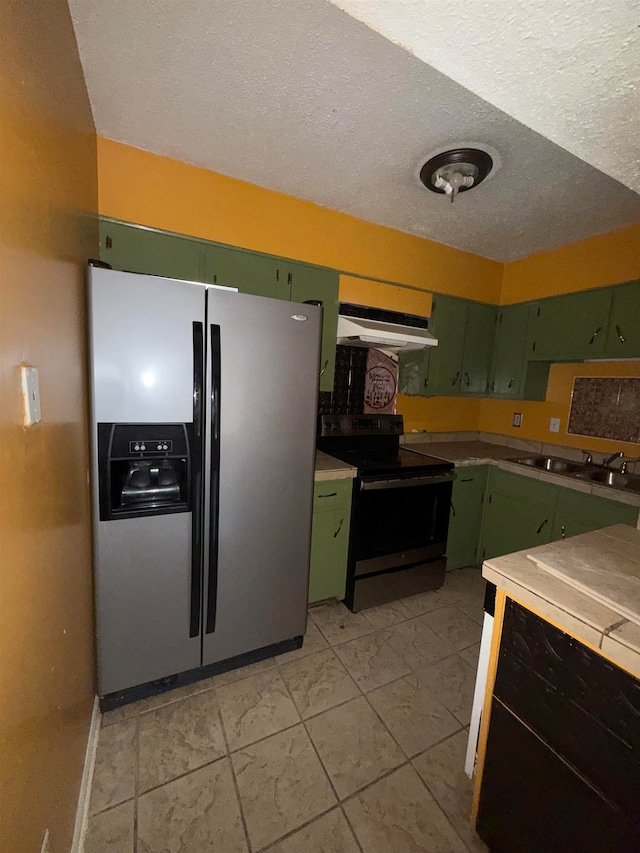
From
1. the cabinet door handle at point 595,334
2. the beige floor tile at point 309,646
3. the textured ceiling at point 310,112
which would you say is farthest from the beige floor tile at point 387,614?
the textured ceiling at point 310,112

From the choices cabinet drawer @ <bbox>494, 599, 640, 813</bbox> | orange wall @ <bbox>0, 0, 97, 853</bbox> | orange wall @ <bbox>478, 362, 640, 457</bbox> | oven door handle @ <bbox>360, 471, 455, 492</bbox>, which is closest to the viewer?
orange wall @ <bbox>0, 0, 97, 853</bbox>

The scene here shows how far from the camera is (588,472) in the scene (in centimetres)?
253

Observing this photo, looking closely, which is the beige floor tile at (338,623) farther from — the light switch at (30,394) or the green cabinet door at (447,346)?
the light switch at (30,394)

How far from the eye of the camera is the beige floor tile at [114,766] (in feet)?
4.01

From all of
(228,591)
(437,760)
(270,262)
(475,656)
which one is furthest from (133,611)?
(270,262)

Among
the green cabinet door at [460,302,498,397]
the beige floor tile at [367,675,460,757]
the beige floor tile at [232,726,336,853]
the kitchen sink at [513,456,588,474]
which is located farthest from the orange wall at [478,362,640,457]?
the beige floor tile at [232,726,336,853]

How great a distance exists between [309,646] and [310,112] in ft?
8.55

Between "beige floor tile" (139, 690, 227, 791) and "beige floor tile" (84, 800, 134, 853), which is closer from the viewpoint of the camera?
"beige floor tile" (84, 800, 134, 853)

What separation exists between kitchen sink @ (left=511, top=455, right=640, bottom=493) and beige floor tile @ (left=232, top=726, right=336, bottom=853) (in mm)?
2087

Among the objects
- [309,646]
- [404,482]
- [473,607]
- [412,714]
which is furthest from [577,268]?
[309,646]

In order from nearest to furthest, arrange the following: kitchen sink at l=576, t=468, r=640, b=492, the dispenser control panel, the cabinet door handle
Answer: the dispenser control panel < kitchen sink at l=576, t=468, r=640, b=492 < the cabinet door handle

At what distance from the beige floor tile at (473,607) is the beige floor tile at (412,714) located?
2.36 ft

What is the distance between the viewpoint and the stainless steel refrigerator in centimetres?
137

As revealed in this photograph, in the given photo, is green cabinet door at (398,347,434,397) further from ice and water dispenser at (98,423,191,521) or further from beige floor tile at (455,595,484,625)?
ice and water dispenser at (98,423,191,521)
